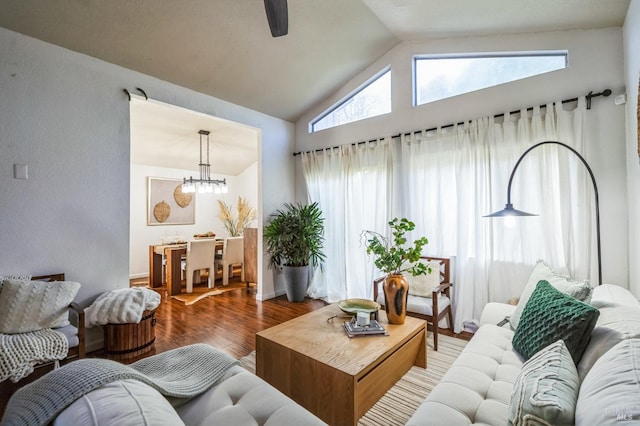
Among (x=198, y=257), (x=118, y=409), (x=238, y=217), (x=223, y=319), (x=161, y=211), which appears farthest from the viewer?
(x=238, y=217)

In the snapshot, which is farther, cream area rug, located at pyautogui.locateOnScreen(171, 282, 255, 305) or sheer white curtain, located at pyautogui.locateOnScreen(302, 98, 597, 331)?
cream area rug, located at pyautogui.locateOnScreen(171, 282, 255, 305)

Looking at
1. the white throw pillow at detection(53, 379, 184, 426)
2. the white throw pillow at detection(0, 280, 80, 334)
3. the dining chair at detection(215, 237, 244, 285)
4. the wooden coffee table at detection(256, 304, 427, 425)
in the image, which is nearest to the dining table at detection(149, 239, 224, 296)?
the dining chair at detection(215, 237, 244, 285)

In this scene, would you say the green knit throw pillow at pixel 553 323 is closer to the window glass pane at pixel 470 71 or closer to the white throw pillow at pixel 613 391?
the white throw pillow at pixel 613 391

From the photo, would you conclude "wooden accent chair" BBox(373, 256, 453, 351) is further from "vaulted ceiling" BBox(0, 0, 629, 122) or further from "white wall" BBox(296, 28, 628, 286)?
"vaulted ceiling" BBox(0, 0, 629, 122)

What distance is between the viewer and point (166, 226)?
606 cm

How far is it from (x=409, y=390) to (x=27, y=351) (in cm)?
262

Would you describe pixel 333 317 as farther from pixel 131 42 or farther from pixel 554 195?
pixel 131 42

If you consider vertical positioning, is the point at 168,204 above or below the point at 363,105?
below

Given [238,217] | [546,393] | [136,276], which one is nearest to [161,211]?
[136,276]

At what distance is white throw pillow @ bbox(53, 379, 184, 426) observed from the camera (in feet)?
2.45

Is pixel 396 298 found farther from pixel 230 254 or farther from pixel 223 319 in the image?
pixel 230 254

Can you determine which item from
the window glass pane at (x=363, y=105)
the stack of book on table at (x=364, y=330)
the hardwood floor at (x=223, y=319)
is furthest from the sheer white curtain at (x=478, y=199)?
the stack of book on table at (x=364, y=330)

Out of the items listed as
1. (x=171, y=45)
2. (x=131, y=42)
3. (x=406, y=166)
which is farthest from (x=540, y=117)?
(x=131, y=42)

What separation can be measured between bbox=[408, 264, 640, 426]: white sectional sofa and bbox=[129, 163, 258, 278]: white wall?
574cm
